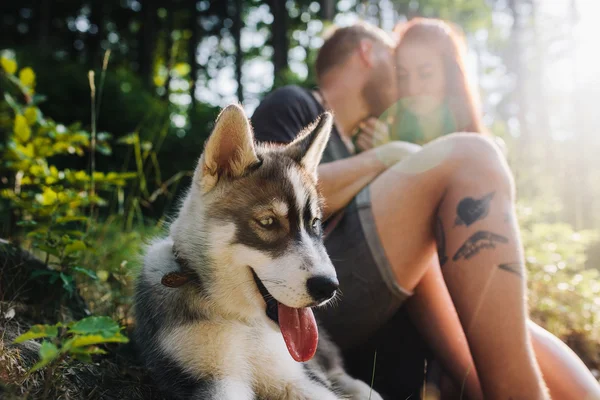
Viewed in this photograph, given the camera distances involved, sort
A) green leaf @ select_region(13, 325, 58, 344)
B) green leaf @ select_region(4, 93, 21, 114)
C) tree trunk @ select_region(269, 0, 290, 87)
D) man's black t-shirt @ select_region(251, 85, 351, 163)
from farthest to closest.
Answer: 1. tree trunk @ select_region(269, 0, 290, 87)
2. man's black t-shirt @ select_region(251, 85, 351, 163)
3. green leaf @ select_region(4, 93, 21, 114)
4. green leaf @ select_region(13, 325, 58, 344)

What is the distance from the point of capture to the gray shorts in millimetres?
2402

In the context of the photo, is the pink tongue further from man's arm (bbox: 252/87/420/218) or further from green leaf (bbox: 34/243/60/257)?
green leaf (bbox: 34/243/60/257)

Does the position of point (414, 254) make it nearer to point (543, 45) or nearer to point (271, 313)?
point (271, 313)

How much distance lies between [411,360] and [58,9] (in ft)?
62.6

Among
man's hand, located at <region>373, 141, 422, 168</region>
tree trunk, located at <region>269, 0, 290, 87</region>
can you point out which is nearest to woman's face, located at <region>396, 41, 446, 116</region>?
man's hand, located at <region>373, 141, 422, 168</region>

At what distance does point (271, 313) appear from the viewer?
1969 mm

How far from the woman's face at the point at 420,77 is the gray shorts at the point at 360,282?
131 cm

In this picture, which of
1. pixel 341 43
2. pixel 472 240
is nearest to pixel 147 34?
pixel 341 43

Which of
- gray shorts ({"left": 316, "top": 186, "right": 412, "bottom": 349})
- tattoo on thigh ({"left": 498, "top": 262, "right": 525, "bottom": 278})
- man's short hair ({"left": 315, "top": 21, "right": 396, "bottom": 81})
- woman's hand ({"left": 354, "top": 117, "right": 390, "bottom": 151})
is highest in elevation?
man's short hair ({"left": 315, "top": 21, "right": 396, "bottom": 81})

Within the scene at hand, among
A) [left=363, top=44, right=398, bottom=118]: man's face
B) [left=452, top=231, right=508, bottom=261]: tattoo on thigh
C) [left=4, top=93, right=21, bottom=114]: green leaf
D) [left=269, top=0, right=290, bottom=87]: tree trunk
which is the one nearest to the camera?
[left=452, top=231, right=508, bottom=261]: tattoo on thigh

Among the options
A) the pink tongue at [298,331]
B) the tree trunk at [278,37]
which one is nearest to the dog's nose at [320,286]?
the pink tongue at [298,331]

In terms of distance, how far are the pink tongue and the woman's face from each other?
2.11 meters

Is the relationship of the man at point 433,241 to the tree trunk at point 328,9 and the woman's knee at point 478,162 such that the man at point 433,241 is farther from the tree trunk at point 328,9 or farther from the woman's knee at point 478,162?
the tree trunk at point 328,9

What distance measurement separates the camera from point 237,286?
197 cm
